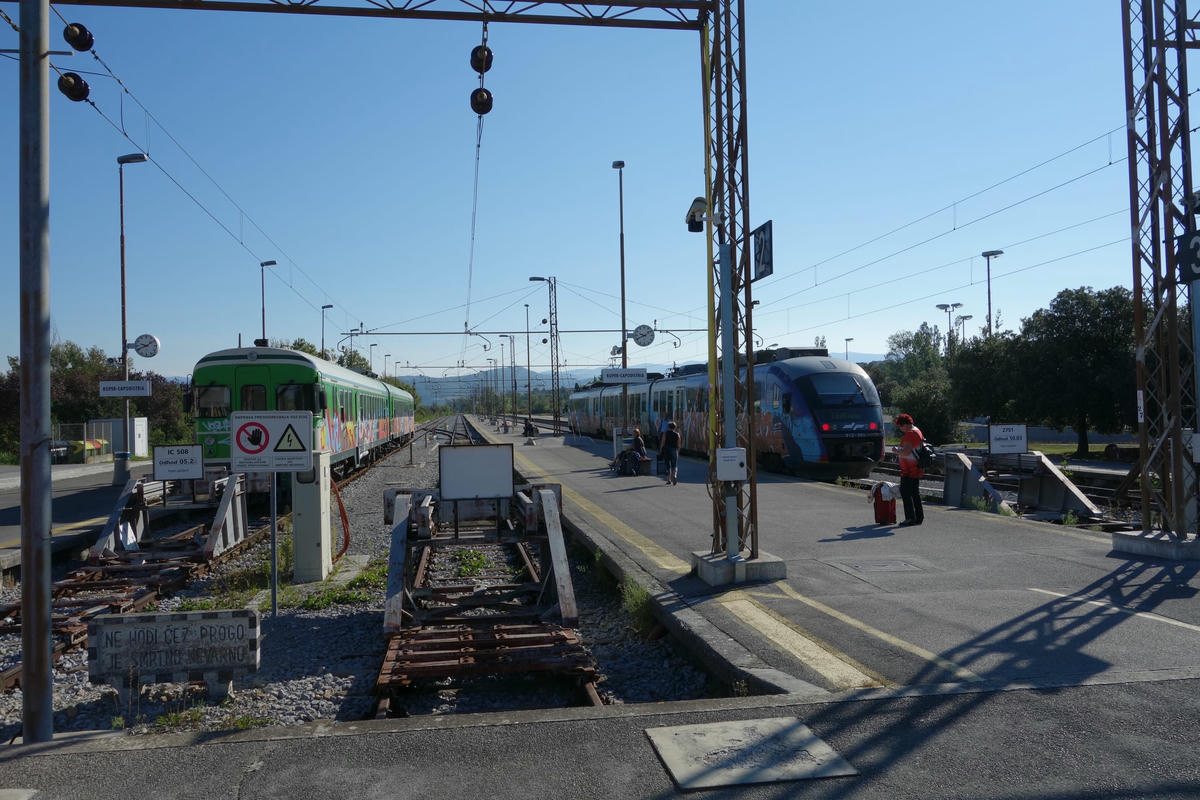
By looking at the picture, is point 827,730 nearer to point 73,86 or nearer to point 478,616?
point 478,616

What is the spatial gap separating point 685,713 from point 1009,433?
12.7 m

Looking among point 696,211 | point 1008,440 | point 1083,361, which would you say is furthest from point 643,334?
point 696,211

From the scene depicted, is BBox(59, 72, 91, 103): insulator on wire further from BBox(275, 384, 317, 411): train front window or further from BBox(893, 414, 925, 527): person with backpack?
BBox(275, 384, 317, 411): train front window

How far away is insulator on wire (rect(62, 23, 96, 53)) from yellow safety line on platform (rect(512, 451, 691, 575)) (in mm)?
7106

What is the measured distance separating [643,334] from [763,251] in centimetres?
2630

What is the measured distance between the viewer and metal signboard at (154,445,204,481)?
1438cm

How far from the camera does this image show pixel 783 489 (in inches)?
727

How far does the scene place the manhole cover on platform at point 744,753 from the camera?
432 cm

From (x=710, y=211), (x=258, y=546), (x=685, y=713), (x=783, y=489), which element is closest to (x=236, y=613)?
(x=685, y=713)

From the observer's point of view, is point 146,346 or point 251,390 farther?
point 146,346

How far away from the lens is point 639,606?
28.6 ft

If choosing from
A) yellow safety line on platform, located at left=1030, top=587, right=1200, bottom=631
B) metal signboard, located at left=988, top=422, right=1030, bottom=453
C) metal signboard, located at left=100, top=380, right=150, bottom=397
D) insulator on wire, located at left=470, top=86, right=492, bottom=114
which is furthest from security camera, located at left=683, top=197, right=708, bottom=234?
metal signboard, located at left=100, top=380, right=150, bottom=397

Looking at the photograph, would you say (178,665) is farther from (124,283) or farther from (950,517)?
(124,283)

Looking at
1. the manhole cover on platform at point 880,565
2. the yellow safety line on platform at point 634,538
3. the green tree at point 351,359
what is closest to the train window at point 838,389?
the yellow safety line on platform at point 634,538
